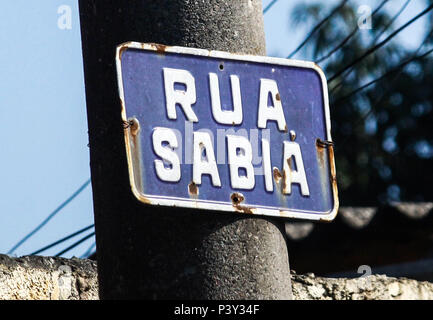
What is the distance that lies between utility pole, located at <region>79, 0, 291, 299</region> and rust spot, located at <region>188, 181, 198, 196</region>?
3 centimetres

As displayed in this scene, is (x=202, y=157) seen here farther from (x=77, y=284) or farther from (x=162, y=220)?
(x=77, y=284)

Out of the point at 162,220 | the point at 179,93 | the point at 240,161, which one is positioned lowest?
the point at 162,220

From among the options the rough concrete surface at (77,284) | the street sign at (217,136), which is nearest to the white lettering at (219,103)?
the street sign at (217,136)

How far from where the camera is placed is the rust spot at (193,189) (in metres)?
1.59

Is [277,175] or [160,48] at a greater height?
[160,48]

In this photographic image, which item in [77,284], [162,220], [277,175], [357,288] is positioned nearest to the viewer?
[162,220]

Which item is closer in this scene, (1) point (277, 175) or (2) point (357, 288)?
(1) point (277, 175)

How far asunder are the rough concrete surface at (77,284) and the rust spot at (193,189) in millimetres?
584

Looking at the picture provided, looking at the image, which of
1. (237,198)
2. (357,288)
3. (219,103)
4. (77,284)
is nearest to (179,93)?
(219,103)

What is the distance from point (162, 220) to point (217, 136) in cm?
17

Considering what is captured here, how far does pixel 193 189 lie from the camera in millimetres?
1593

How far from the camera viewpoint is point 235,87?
5.53ft
